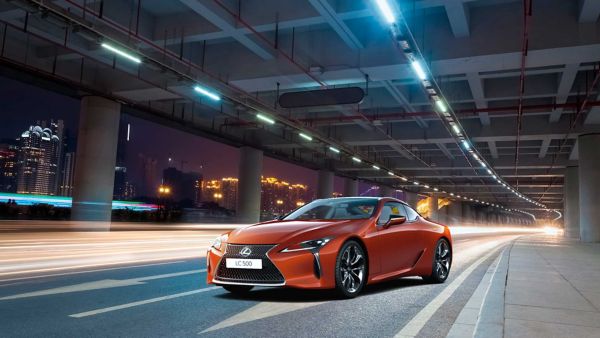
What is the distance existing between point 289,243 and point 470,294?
322 cm

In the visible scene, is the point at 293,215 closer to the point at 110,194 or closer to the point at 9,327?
the point at 9,327

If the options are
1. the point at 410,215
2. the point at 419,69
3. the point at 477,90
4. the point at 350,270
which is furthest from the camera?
the point at 477,90

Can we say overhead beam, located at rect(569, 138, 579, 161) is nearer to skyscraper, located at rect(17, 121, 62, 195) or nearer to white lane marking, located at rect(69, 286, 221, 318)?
white lane marking, located at rect(69, 286, 221, 318)

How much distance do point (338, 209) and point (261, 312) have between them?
8.50 feet

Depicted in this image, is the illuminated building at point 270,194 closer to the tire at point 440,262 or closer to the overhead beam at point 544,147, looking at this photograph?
the overhead beam at point 544,147

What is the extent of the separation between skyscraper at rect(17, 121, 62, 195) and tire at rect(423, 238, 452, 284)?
11471 centimetres

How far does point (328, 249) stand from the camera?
6160mm

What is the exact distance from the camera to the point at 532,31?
46.8ft

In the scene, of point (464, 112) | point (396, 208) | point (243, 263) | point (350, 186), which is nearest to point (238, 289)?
point (243, 263)

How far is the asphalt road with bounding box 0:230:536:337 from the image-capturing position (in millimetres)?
4828

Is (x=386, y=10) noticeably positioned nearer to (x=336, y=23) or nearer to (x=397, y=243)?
(x=336, y=23)

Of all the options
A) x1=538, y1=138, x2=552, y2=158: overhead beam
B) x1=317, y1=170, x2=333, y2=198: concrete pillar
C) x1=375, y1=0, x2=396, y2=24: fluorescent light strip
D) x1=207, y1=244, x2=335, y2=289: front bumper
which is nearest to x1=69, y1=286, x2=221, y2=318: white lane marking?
x1=207, y1=244, x2=335, y2=289: front bumper

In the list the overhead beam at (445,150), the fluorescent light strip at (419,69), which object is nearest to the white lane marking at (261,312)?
the fluorescent light strip at (419,69)

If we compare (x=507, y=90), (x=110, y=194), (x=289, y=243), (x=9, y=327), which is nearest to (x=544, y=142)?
(x=507, y=90)
